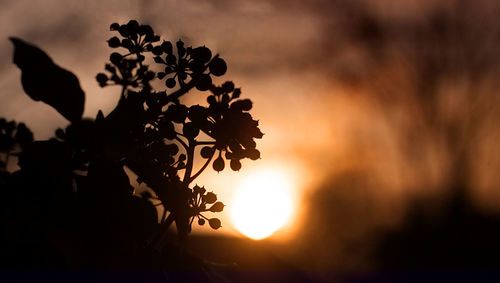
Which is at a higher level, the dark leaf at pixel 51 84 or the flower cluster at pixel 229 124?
the flower cluster at pixel 229 124

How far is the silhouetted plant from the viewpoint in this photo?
0.85 metres

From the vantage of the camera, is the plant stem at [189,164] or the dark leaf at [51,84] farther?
the plant stem at [189,164]

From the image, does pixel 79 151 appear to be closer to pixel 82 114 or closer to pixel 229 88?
pixel 82 114

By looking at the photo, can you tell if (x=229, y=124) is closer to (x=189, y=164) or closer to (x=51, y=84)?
(x=189, y=164)

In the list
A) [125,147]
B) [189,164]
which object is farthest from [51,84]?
[189,164]

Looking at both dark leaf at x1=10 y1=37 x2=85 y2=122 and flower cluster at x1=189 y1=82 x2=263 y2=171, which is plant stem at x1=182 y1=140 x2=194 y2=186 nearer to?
flower cluster at x1=189 y1=82 x2=263 y2=171

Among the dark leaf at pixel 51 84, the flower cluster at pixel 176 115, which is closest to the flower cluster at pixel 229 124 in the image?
the flower cluster at pixel 176 115

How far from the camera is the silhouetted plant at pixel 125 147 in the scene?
0.85 m

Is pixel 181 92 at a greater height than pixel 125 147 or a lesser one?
greater

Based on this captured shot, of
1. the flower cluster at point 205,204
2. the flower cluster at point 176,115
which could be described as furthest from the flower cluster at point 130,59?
the flower cluster at point 205,204

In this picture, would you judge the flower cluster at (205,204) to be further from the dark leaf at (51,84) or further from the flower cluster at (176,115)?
the dark leaf at (51,84)

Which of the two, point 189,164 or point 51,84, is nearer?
point 51,84

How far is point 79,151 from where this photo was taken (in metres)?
0.89

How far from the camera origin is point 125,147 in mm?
874
